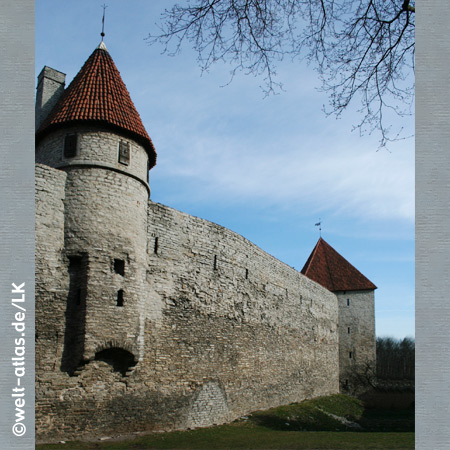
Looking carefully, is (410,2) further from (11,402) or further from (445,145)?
(11,402)

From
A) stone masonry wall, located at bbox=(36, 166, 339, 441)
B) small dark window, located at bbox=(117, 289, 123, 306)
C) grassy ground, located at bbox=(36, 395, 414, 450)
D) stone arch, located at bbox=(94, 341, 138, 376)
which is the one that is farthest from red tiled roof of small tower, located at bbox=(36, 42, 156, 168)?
grassy ground, located at bbox=(36, 395, 414, 450)

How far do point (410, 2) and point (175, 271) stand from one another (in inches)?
300

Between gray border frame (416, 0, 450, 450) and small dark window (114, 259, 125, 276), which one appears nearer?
gray border frame (416, 0, 450, 450)

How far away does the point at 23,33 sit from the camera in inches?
193

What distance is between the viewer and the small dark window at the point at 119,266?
9.57m

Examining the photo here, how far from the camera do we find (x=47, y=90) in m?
11.5

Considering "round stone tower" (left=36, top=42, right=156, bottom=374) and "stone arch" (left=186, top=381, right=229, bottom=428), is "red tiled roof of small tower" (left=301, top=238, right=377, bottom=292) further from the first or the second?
"round stone tower" (left=36, top=42, right=156, bottom=374)

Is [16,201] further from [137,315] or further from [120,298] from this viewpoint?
[137,315]

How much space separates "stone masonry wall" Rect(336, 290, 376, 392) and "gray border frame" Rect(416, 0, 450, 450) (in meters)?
23.0

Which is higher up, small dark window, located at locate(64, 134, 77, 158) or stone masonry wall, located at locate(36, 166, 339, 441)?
small dark window, located at locate(64, 134, 77, 158)

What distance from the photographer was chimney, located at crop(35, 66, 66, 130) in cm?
1129

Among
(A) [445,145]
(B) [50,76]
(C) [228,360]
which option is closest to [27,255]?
(A) [445,145]

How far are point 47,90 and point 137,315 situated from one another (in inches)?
233

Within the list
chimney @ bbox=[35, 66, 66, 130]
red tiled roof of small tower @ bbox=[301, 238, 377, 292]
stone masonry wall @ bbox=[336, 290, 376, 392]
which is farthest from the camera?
red tiled roof of small tower @ bbox=[301, 238, 377, 292]
